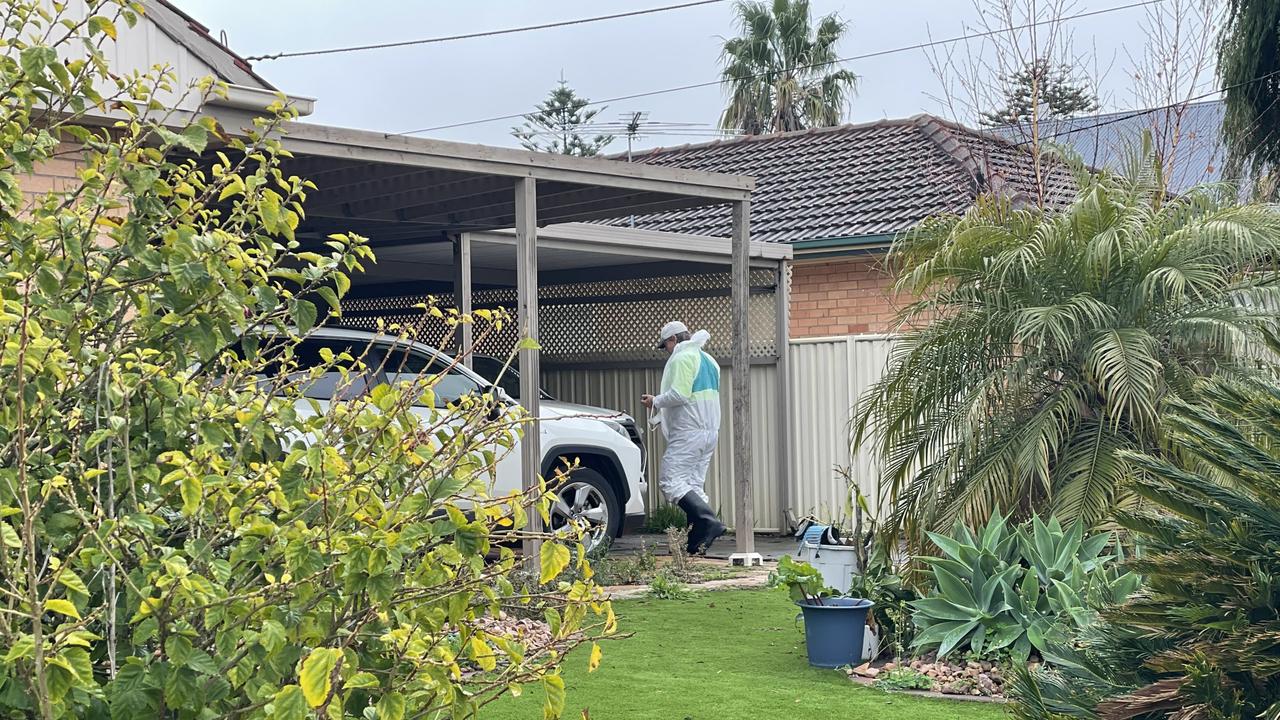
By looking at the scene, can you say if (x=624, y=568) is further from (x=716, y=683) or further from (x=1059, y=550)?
(x=1059, y=550)

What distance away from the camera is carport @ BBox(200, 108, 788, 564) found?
9906mm

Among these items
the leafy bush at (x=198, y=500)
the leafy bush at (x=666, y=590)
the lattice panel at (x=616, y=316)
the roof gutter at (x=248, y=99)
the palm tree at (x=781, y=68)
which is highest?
the palm tree at (x=781, y=68)

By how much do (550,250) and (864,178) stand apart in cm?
597

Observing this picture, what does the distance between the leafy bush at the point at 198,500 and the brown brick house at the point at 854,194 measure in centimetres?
1065

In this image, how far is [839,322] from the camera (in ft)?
51.3

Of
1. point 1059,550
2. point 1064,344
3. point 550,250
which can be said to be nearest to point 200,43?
point 550,250

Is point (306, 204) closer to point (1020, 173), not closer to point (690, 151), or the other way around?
point (1020, 173)

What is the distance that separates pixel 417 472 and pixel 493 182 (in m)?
7.76

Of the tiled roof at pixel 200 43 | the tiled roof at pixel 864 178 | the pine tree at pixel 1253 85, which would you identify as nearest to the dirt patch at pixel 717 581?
the tiled roof at pixel 200 43

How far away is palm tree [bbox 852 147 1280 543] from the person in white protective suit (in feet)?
12.7

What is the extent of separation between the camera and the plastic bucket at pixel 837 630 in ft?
24.1

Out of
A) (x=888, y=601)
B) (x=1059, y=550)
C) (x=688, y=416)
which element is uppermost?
(x=688, y=416)

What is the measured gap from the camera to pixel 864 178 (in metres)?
18.0

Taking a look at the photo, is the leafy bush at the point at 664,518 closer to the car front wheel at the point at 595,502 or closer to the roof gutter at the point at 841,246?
the car front wheel at the point at 595,502
